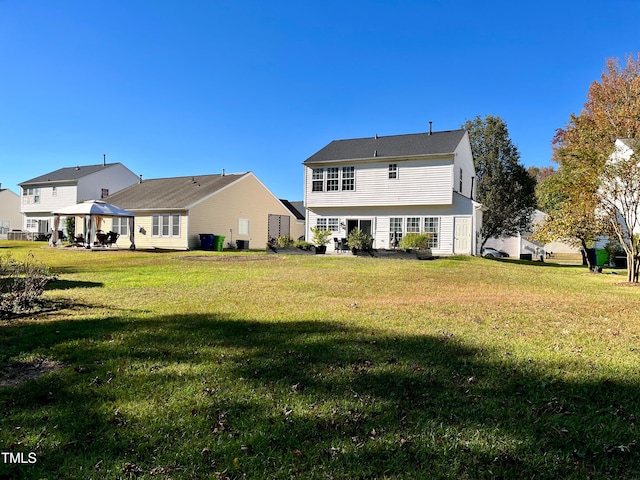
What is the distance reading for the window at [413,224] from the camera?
23281mm

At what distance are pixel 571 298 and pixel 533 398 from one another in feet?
21.5

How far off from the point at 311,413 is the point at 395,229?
21.4 metres

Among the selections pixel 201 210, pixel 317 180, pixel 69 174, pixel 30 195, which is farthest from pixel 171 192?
pixel 30 195

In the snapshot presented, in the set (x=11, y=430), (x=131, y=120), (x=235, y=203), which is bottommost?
(x=11, y=430)

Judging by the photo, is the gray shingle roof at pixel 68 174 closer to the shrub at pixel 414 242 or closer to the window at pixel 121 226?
the window at pixel 121 226

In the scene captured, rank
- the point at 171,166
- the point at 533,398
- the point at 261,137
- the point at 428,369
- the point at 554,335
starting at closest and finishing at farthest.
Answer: the point at 533,398 → the point at 428,369 → the point at 554,335 → the point at 261,137 → the point at 171,166

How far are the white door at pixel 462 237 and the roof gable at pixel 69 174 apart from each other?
33.5m

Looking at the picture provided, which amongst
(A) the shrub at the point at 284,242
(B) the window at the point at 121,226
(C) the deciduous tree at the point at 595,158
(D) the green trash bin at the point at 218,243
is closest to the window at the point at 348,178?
(A) the shrub at the point at 284,242

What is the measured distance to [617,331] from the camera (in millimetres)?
5570

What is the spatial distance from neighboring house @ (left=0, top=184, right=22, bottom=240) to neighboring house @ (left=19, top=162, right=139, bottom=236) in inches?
446

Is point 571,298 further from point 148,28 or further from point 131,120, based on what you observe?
point 131,120

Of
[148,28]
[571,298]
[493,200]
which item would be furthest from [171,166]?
[571,298]

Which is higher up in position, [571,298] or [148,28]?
[148,28]

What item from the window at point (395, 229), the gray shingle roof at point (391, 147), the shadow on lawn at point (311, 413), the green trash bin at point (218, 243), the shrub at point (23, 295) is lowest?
the shadow on lawn at point (311, 413)
